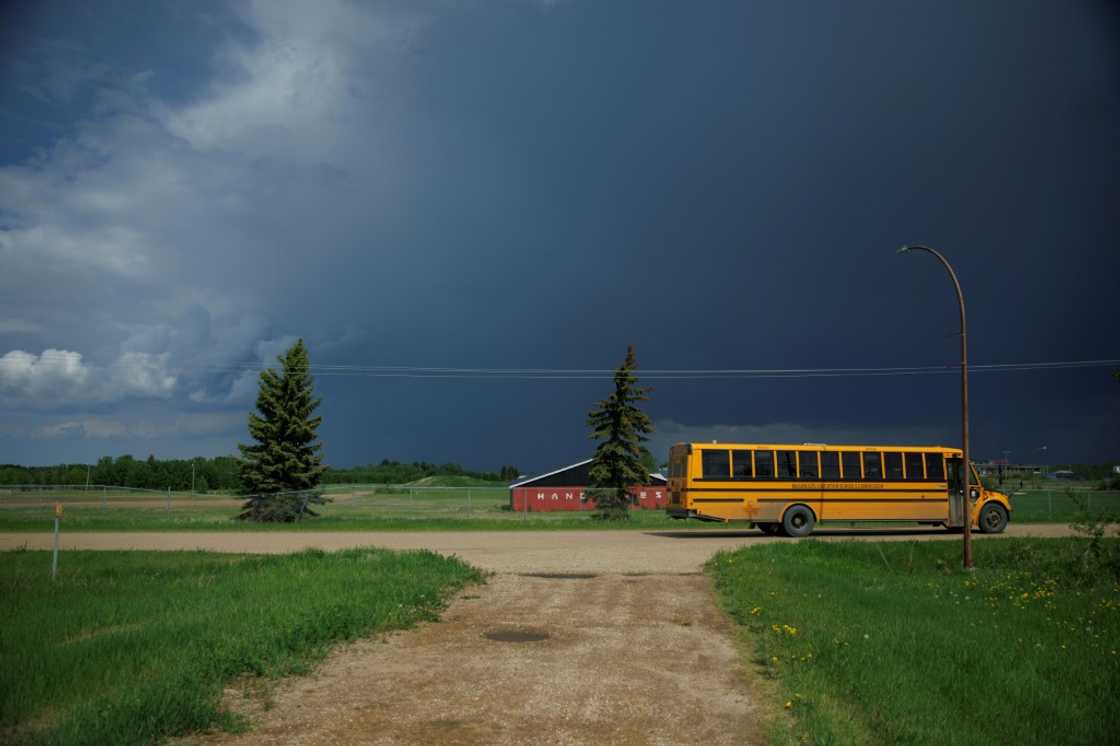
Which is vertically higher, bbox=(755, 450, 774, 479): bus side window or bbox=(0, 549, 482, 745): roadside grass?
bbox=(755, 450, 774, 479): bus side window

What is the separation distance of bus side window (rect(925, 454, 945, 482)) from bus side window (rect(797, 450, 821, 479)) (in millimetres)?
4617

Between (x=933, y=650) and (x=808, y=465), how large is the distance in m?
21.2

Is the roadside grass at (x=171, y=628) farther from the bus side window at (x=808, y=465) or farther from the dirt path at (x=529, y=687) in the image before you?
the bus side window at (x=808, y=465)

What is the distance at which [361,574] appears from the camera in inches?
573

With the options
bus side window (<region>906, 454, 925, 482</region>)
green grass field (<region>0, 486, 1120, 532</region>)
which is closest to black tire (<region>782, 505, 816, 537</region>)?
bus side window (<region>906, 454, 925, 482</region>)

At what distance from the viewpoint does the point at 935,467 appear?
31.2m

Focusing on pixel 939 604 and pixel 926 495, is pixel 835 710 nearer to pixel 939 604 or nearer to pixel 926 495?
pixel 939 604

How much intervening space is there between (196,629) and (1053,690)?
29.6 ft

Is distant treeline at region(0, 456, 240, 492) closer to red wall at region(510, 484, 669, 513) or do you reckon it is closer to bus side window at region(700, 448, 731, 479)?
red wall at region(510, 484, 669, 513)

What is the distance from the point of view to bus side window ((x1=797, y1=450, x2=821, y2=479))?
2984 cm

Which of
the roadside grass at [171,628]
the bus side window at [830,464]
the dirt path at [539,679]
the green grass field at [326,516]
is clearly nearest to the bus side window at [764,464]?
the bus side window at [830,464]

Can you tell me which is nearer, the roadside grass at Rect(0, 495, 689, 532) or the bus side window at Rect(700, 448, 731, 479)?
the bus side window at Rect(700, 448, 731, 479)

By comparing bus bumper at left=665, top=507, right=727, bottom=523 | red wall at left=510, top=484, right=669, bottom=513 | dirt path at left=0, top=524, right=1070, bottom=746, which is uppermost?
bus bumper at left=665, top=507, right=727, bottom=523

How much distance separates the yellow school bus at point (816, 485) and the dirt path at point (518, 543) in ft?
3.26
